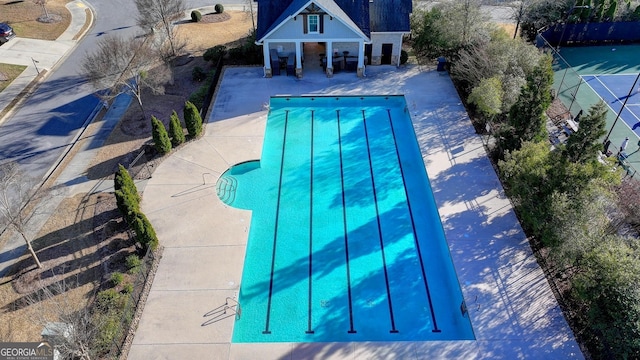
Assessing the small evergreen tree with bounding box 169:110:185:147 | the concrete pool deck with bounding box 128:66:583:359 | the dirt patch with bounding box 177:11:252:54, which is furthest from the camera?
the dirt patch with bounding box 177:11:252:54

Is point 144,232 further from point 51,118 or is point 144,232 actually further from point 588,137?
point 588,137

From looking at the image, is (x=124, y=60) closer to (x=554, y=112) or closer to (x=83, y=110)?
(x=83, y=110)

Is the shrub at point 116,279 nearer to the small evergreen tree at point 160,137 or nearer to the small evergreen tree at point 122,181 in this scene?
the small evergreen tree at point 122,181

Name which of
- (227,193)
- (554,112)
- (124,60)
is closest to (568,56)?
(554,112)

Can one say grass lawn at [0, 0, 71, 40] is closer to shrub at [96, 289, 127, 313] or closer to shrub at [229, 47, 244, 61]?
shrub at [229, 47, 244, 61]

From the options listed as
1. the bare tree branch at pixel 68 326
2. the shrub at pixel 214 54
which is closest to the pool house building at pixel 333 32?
the shrub at pixel 214 54

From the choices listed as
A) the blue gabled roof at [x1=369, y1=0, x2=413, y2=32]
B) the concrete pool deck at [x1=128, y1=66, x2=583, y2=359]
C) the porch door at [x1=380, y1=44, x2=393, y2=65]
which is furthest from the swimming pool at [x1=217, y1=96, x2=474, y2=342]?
the blue gabled roof at [x1=369, y1=0, x2=413, y2=32]
